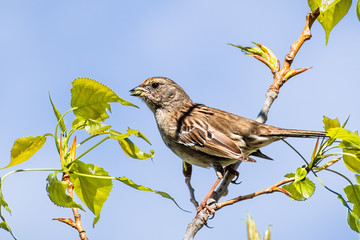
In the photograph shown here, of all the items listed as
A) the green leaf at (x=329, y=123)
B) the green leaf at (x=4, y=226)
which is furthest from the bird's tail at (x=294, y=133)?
the green leaf at (x=4, y=226)

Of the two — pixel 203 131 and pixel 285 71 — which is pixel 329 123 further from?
pixel 203 131

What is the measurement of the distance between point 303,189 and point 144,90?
175 inches

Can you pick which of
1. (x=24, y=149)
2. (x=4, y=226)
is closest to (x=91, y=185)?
(x=24, y=149)

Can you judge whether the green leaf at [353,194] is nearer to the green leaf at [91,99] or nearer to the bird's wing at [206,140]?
the green leaf at [91,99]

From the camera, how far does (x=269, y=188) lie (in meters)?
3.12

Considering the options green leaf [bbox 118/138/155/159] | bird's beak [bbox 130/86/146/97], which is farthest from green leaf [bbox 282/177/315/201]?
bird's beak [bbox 130/86/146/97]

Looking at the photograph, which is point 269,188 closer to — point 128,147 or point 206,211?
point 206,211

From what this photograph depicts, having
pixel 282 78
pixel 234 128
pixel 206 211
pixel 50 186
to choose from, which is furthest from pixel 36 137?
pixel 234 128

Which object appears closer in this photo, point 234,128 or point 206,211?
point 206,211

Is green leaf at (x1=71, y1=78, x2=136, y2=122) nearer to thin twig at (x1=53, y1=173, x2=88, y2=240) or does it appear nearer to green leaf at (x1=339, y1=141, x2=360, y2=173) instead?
thin twig at (x1=53, y1=173, x2=88, y2=240)

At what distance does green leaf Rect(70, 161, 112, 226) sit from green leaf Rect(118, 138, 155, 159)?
0.21 metres

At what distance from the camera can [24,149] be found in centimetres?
303

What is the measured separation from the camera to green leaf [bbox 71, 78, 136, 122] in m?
3.03

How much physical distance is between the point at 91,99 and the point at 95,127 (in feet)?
0.64
